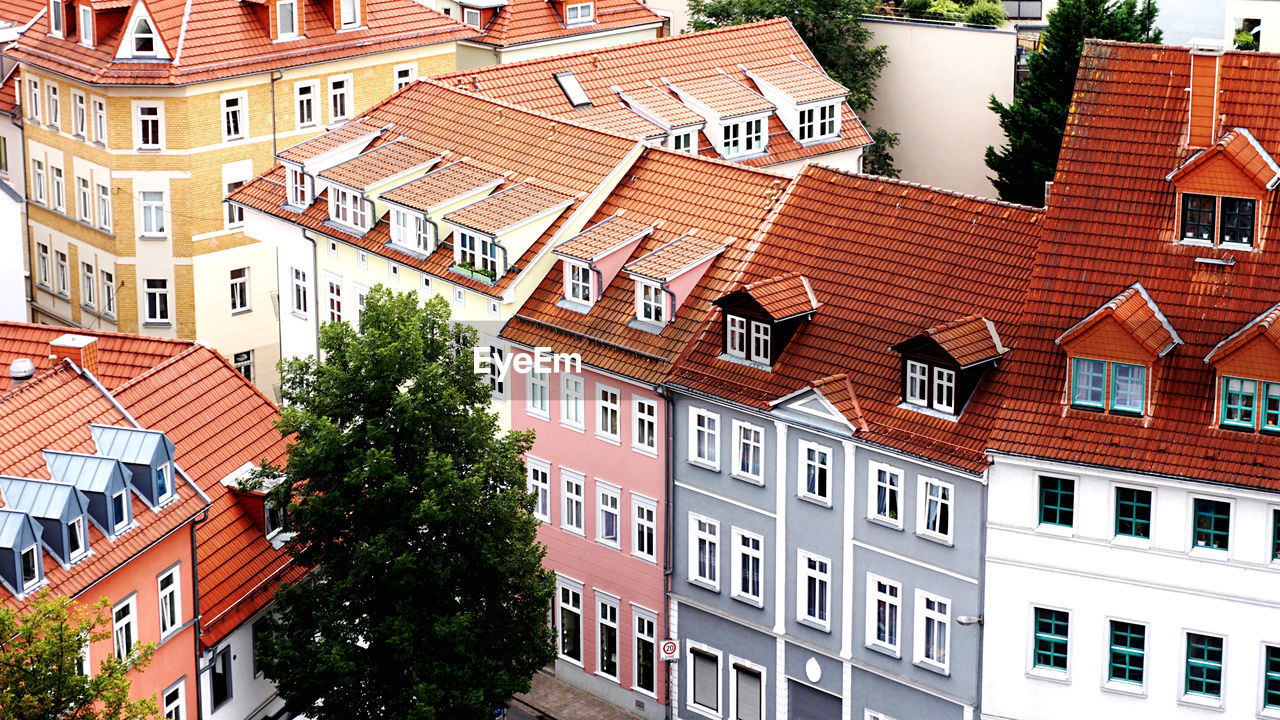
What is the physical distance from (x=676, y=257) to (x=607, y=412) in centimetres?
561

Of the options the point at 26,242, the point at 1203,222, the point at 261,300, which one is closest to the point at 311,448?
the point at 1203,222

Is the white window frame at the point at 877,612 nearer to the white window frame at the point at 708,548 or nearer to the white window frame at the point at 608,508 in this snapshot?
the white window frame at the point at 708,548

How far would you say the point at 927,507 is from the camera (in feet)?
212

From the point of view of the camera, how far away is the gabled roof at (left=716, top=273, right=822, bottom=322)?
6706 centimetres

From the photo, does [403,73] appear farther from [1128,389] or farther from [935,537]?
[1128,389]

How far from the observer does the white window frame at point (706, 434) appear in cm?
6994

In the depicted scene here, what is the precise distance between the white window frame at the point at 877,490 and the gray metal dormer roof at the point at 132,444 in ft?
65.2

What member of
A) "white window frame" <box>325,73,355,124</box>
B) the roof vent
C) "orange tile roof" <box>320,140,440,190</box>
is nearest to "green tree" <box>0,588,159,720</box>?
the roof vent

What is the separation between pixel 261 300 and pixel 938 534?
126 ft

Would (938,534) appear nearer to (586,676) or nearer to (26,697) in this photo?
(586,676)

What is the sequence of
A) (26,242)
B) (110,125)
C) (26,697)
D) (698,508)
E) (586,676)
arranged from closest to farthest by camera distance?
(26,697) < (698,508) < (586,676) < (110,125) < (26,242)

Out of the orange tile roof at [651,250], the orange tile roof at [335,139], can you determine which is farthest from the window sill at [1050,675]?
the orange tile roof at [335,139]

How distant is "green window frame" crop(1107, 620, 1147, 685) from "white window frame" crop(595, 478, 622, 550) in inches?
686

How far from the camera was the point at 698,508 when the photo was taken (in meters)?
71.1
